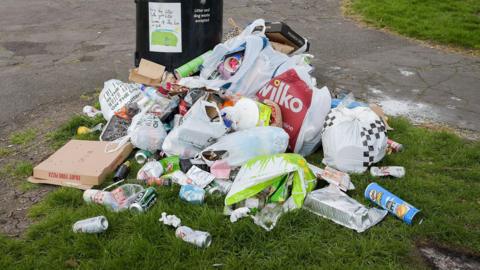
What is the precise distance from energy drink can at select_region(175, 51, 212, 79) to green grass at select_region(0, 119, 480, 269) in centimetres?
156

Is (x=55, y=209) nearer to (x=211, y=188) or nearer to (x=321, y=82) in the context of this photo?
(x=211, y=188)

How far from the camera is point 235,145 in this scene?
3.45 m

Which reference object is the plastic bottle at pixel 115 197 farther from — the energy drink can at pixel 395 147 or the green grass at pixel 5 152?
the energy drink can at pixel 395 147

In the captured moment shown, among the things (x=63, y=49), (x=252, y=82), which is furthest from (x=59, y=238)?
(x=63, y=49)

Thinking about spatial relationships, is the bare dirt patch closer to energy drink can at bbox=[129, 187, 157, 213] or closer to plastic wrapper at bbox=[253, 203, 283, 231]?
plastic wrapper at bbox=[253, 203, 283, 231]

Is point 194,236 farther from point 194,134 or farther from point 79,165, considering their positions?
point 79,165

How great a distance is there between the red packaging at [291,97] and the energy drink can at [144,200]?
4.09ft

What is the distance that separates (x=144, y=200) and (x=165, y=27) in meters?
2.10

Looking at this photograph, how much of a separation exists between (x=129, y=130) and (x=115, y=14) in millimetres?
5690

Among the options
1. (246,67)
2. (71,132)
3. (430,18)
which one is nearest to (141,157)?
(71,132)

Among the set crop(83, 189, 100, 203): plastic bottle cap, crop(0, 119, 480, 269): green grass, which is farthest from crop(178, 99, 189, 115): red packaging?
crop(83, 189, 100, 203): plastic bottle cap

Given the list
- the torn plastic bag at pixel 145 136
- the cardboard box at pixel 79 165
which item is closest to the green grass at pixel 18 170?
the cardboard box at pixel 79 165

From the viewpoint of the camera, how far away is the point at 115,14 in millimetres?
8945

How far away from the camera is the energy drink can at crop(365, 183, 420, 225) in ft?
9.80
